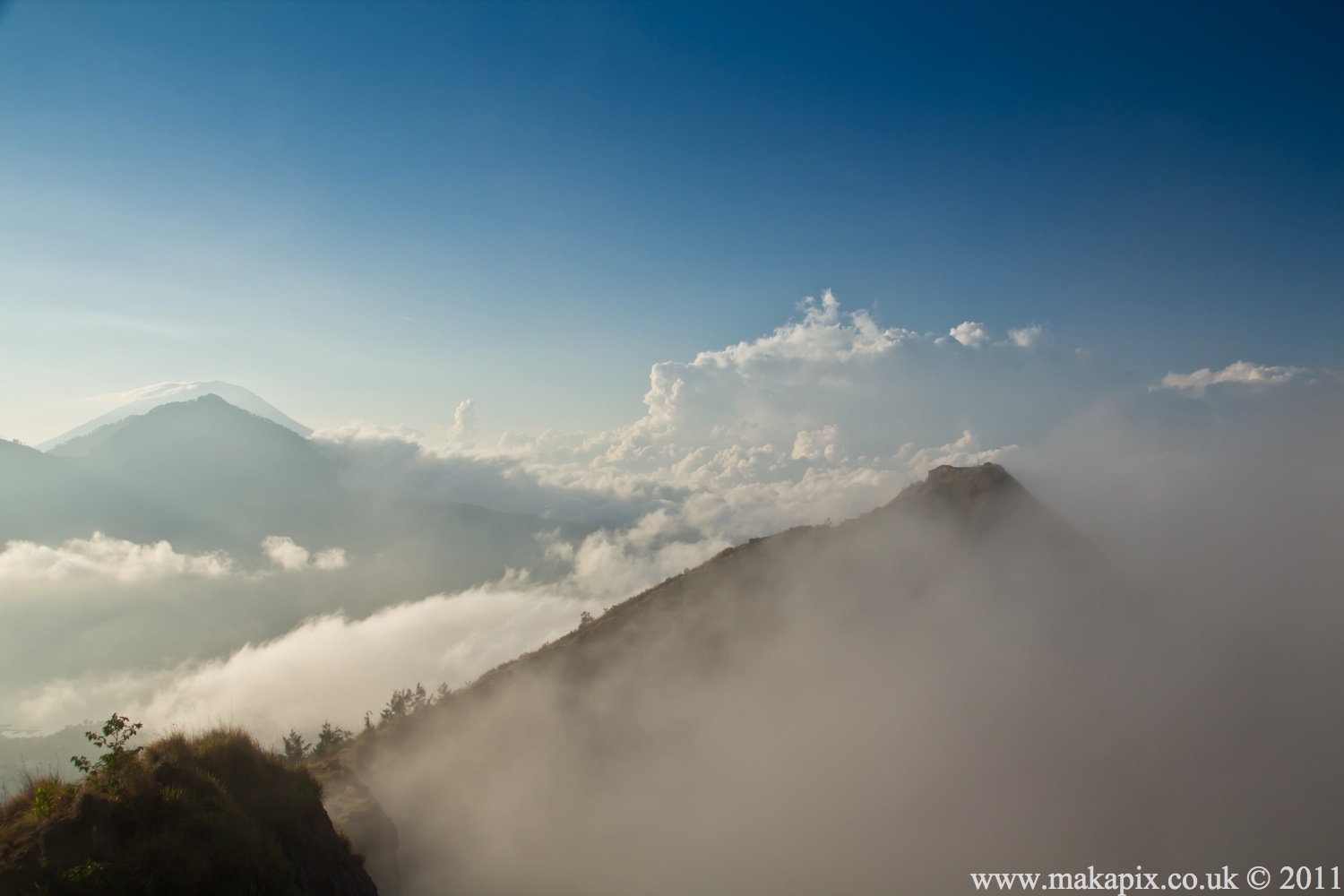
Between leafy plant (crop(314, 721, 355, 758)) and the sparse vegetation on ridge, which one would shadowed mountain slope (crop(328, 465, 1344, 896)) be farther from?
the sparse vegetation on ridge

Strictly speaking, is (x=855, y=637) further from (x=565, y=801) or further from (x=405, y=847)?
(x=405, y=847)

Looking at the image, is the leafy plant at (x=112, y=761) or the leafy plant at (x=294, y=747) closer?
the leafy plant at (x=112, y=761)

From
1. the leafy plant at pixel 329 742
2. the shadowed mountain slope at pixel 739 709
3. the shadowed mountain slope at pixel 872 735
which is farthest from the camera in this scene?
the leafy plant at pixel 329 742

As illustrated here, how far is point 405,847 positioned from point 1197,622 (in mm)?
91789

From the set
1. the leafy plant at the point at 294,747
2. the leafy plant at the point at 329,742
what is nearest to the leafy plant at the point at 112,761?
the leafy plant at the point at 329,742

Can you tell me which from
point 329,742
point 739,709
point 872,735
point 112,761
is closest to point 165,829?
point 112,761

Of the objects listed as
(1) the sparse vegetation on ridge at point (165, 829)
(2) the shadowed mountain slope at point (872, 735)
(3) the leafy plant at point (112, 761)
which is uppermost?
(3) the leafy plant at point (112, 761)

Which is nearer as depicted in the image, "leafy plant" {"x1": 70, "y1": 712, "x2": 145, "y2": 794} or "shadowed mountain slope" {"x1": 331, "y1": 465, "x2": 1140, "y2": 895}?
"leafy plant" {"x1": 70, "y1": 712, "x2": 145, "y2": 794}

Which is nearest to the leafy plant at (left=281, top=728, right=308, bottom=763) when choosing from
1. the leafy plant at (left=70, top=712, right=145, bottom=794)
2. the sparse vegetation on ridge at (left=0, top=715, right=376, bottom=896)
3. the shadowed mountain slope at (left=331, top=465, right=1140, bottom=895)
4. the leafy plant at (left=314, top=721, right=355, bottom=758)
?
the leafy plant at (left=314, top=721, right=355, bottom=758)

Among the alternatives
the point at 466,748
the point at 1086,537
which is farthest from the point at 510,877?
the point at 1086,537

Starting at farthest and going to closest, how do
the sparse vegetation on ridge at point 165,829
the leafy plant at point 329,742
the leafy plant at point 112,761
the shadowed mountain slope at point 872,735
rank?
the leafy plant at point 329,742 → the shadowed mountain slope at point 872,735 → the leafy plant at point 112,761 → the sparse vegetation on ridge at point 165,829

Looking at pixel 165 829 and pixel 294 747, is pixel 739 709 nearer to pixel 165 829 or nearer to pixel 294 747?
pixel 294 747

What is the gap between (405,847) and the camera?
3975cm

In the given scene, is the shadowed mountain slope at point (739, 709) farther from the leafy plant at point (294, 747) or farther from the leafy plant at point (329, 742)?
the leafy plant at point (294, 747)
